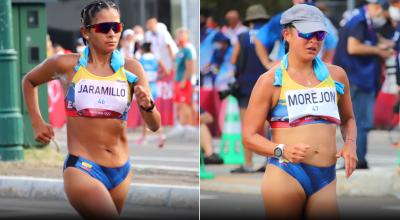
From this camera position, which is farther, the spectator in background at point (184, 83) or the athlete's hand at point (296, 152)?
the spectator in background at point (184, 83)

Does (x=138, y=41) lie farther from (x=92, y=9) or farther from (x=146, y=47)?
(x=92, y=9)

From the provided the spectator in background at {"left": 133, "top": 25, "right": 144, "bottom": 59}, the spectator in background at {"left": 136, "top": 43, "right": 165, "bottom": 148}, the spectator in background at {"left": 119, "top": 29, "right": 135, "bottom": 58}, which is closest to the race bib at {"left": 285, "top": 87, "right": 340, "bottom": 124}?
the spectator in background at {"left": 136, "top": 43, "right": 165, "bottom": 148}

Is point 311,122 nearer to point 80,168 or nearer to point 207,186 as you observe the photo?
point 80,168

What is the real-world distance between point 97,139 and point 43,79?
0.62 meters

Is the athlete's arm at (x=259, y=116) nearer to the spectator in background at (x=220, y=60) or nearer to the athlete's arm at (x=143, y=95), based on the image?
the athlete's arm at (x=143, y=95)

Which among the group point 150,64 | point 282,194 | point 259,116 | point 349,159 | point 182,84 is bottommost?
point 182,84

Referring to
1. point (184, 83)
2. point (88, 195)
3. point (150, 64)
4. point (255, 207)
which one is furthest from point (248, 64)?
point (88, 195)

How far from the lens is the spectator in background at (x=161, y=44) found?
20.8 meters

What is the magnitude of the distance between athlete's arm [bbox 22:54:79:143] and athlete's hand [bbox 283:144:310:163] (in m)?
1.58

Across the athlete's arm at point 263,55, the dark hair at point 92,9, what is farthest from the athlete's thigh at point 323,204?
the athlete's arm at point 263,55

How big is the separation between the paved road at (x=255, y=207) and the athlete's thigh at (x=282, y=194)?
465cm

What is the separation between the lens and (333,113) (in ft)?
21.2

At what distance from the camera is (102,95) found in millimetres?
7027

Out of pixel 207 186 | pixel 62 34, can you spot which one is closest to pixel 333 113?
pixel 207 186
